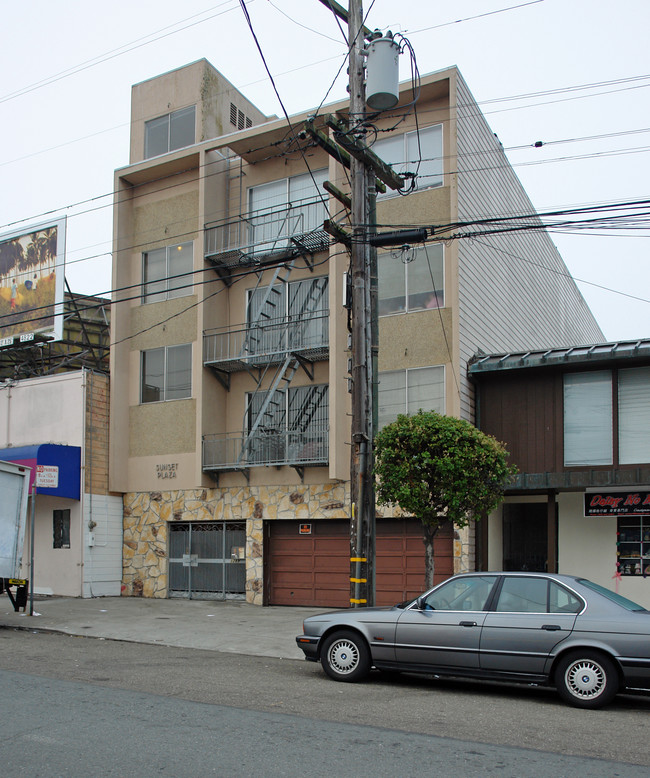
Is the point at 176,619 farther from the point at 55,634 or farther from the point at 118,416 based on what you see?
the point at 118,416

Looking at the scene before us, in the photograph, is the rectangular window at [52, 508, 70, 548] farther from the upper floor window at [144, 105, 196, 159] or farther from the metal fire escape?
the upper floor window at [144, 105, 196, 159]

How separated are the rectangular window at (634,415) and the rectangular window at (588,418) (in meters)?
0.23

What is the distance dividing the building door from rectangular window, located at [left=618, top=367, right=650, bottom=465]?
3264mm

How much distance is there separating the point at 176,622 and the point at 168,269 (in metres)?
10.5

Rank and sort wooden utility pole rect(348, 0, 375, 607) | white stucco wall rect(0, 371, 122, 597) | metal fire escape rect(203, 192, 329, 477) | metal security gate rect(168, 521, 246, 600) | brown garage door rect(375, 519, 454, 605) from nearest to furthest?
wooden utility pole rect(348, 0, 375, 607) → brown garage door rect(375, 519, 454, 605) → metal fire escape rect(203, 192, 329, 477) → metal security gate rect(168, 521, 246, 600) → white stucco wall rect(0, 371, 122, 597)

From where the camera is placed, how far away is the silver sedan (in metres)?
8.63

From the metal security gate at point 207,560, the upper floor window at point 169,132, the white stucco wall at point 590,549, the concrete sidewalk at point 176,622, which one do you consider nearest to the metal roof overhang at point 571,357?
the white stucco wall at point 590,549

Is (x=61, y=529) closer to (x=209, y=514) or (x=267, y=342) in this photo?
(x=209, y=514)

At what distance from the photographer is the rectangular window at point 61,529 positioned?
2191cm

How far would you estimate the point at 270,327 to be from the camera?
69.9 feet

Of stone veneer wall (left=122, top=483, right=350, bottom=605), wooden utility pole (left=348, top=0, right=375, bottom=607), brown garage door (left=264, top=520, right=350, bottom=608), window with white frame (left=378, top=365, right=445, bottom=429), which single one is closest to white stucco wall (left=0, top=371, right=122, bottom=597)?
stone veneer wall (left=122, top=483, right=350, bottom=605)

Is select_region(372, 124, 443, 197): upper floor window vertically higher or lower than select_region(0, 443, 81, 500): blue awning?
higher

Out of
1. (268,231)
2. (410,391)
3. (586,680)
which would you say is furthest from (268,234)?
(586,680)

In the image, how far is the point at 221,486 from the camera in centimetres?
2144
